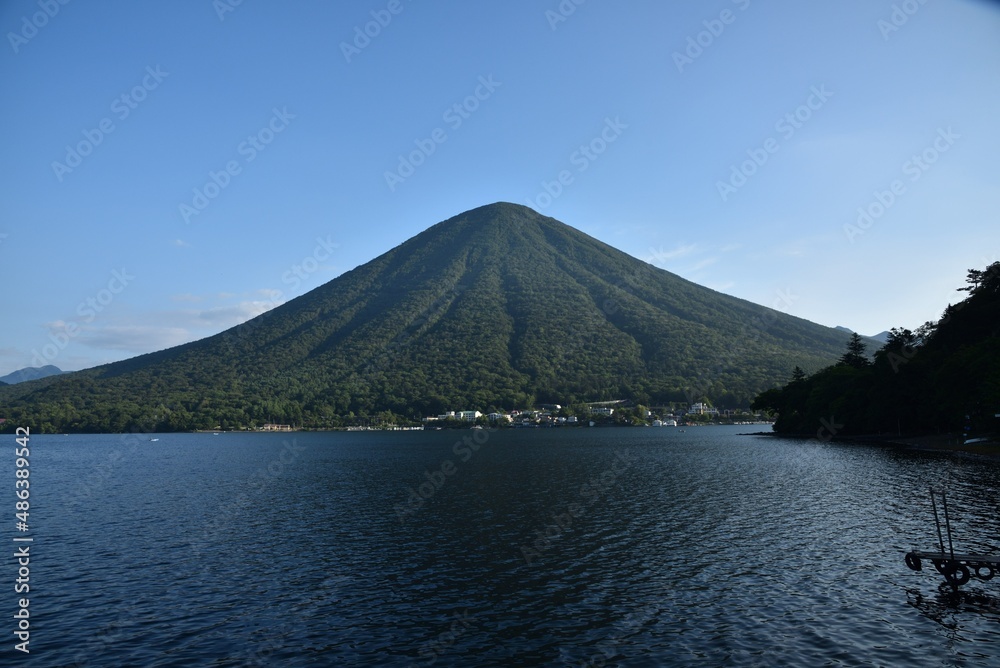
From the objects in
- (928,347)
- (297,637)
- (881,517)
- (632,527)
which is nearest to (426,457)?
(632,527)

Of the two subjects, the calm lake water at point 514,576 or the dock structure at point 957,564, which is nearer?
the calm lake water at point 514,576

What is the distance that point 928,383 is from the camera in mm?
103188

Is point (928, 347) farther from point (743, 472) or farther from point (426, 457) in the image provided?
point (426, 457)

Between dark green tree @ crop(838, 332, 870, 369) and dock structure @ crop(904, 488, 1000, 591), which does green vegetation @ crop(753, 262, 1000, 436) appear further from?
dock structure @ crop(904, 488, 1000, 591)

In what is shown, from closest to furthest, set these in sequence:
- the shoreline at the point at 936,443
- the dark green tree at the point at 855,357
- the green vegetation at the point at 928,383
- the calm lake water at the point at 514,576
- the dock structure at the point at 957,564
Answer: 1. the calm lake water at the point at 514,576
2. the dock structure at the point at 957,564
3. the shoreline at the point at 936,443
4. the green vegetation at the point at 928,383
5. the dark green tree at the point at 855,357

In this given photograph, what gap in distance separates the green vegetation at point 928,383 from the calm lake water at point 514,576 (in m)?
30.9

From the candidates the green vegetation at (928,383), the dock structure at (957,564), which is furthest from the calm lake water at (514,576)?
the green vegetation at (928,383)

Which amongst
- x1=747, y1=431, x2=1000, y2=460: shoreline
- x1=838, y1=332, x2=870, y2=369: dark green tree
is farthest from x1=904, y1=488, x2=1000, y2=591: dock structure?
x1=838, y1=332, x2=870, y2=369: dark green tree

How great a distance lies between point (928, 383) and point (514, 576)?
103m

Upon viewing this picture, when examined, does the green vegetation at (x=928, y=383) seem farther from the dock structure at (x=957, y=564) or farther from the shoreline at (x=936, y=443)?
the dock structure at (x=957, y=564)

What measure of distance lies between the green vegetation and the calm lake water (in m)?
30.9

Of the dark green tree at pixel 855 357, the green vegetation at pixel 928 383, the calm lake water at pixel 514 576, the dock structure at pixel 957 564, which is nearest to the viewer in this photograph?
the calm lake water at pixel 514 576

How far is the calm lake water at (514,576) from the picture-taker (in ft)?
71.0

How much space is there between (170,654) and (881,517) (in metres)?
43.9
